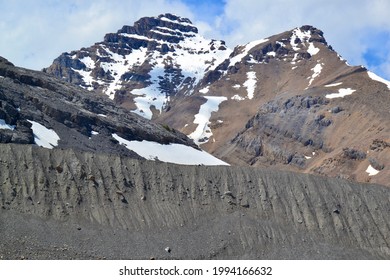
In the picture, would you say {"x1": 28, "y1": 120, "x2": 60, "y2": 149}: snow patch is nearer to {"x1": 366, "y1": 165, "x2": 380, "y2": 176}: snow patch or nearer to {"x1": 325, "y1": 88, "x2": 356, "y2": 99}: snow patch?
{"x1": 366, "y1": 165, "x2": 380, "y2": 176}: snow patch

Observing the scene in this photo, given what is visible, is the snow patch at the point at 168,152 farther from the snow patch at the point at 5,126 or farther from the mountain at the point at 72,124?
the snow patch at the point at 5,126

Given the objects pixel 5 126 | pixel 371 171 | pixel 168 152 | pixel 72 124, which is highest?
pixel 371 171

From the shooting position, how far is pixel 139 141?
10862 centimetres

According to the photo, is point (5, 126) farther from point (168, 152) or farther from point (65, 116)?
point (168, 152)

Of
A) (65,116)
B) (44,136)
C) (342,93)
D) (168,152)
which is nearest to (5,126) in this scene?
(44,136)

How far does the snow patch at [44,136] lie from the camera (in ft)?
264

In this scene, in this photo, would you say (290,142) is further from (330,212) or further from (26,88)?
(330,212)

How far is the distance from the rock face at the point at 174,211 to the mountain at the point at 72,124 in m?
17.2

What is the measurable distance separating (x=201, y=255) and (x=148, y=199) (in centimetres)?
861

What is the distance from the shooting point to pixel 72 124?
97.8 m

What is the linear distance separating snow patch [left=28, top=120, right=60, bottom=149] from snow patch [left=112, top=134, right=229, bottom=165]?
1661 cm

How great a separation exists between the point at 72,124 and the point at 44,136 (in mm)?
13972

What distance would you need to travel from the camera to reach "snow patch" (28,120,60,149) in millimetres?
80562
